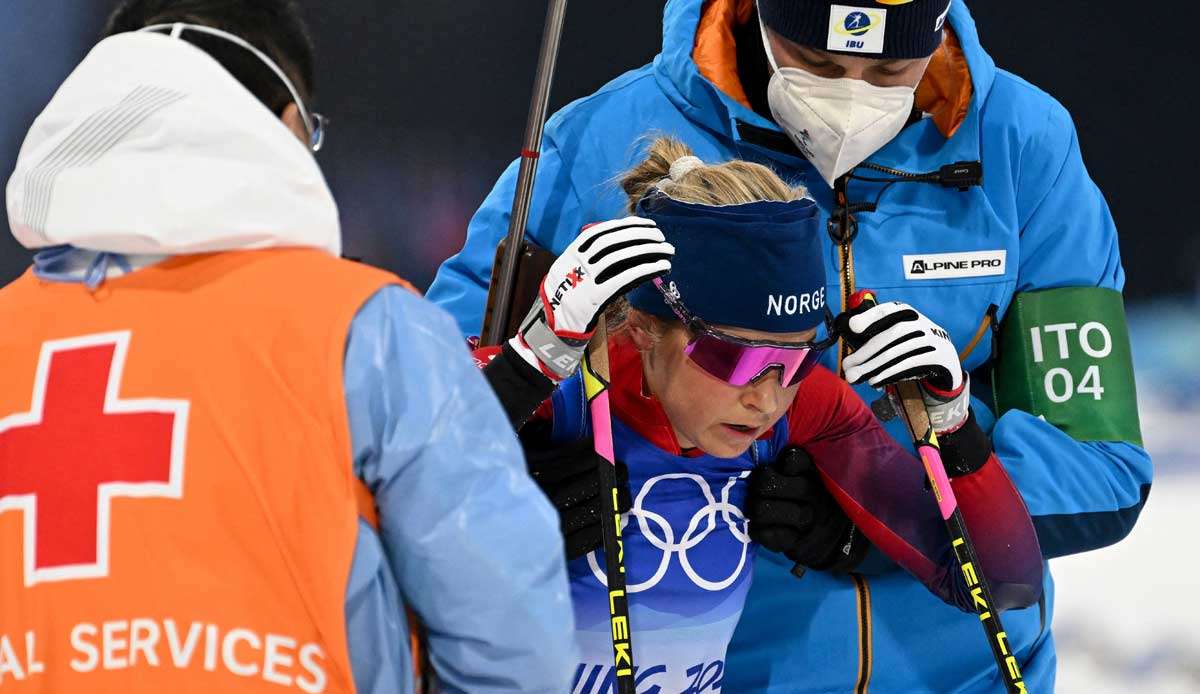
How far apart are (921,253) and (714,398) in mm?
488

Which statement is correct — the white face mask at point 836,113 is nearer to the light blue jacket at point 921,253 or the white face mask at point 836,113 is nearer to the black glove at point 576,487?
the light blue jacket at point 921,253

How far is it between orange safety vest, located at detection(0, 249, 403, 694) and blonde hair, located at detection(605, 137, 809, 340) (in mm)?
680

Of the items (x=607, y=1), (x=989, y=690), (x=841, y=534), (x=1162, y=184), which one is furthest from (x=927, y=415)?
(x=1162, y=184)

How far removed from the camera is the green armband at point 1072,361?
2035mm

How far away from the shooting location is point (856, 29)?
1.89 metres

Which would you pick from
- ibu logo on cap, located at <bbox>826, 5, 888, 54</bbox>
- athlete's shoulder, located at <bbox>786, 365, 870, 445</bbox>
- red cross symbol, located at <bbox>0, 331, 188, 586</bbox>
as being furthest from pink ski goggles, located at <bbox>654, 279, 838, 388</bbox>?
red cross symbol, located at <bbox>0, 331, 188, 586</bbox>

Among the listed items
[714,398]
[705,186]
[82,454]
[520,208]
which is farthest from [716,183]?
[82,454]

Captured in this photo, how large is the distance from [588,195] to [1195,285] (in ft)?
5.46

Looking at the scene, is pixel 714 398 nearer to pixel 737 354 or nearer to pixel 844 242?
pixel 737 354

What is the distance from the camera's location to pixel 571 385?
5.86 feet

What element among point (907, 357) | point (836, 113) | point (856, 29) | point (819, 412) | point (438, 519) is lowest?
point (819, 412)

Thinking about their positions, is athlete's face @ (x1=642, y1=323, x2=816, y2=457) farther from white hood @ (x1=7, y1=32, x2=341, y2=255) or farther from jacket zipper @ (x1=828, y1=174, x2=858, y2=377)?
white hood @ (x1=7, y1=32, x2=341, y2=255)

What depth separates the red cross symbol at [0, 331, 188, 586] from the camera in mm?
1100

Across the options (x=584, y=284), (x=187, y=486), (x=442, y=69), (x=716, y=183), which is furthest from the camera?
(x=442, y=69)
